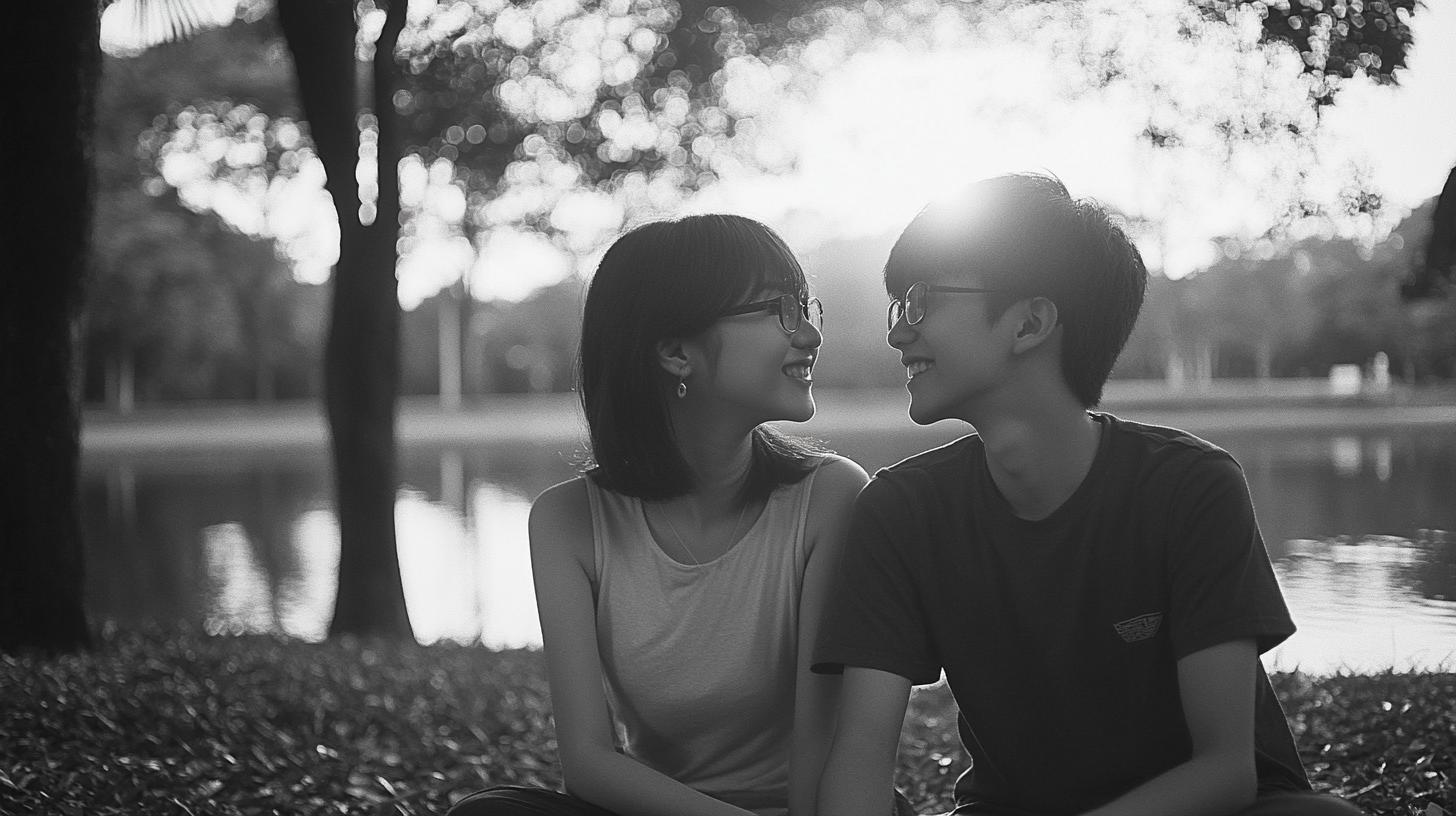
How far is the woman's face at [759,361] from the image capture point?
7.22 feet

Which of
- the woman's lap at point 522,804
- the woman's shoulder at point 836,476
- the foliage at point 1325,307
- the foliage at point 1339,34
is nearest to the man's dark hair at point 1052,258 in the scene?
the foliage at point 1325,307

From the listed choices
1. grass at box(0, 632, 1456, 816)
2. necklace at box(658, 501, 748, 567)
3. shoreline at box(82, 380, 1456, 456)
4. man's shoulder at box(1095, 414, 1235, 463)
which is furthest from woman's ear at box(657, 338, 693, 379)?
shoreline at box(82, 380, 1456, 456)

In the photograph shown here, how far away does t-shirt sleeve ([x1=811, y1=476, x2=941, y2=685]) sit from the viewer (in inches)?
76.1

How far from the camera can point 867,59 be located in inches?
298

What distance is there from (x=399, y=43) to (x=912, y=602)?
670 centimetres

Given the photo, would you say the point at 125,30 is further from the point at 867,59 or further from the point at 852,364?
the point at 852,364

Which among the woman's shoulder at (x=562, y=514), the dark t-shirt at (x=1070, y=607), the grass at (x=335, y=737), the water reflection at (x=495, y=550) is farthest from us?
the water reflection at (x=495, y=550)

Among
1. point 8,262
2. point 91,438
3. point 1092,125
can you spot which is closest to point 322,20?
point 8,262

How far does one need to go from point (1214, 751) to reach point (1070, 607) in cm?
29

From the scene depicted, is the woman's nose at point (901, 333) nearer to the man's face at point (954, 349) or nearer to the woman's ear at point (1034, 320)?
the man's face at point (954, 349)

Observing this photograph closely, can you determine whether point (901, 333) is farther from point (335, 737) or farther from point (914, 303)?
point (335, 737)

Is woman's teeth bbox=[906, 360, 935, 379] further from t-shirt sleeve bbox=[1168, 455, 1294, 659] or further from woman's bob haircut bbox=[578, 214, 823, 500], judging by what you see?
t-shirt sleeve bbox=[1168, 455, 1294, 659]

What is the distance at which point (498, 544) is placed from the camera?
11094 millimetres

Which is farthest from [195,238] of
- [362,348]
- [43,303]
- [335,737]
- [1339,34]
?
[1339,34]
